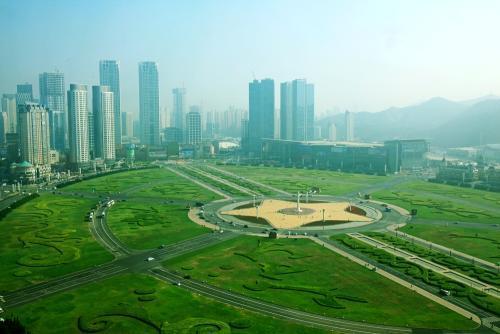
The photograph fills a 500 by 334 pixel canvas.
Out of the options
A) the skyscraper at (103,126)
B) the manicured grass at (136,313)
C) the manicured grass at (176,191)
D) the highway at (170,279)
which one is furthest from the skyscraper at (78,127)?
the manicured grass at (136,313)

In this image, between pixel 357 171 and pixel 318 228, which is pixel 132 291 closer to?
pixel 318 228

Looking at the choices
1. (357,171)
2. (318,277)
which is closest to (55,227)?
(318,277)

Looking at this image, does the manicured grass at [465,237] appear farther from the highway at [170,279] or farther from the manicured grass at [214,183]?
the manicured grass at [214,183]

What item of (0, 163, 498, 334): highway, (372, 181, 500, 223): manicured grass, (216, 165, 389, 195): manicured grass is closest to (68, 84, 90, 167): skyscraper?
(216, 165, 389, 195): manicured grass

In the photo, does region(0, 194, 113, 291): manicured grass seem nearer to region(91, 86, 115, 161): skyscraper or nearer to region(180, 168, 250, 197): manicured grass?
region(180, 168, 250, 197): manicured grass

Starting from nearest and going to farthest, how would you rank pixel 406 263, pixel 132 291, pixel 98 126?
1. pixel 132 291
2. pixel 406 263
3. pixel 98 126
